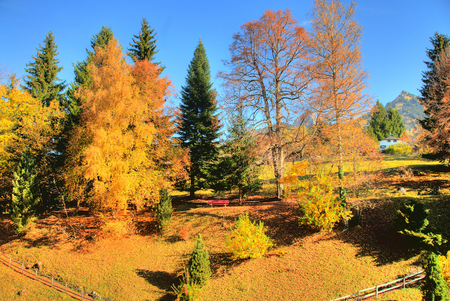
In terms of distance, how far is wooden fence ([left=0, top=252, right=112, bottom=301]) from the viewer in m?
11.3

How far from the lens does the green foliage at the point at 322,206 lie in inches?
478

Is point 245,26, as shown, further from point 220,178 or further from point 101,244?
point 101,244

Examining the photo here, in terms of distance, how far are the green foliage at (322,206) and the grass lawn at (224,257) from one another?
0.90 m

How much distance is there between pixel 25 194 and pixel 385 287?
22.7 metres

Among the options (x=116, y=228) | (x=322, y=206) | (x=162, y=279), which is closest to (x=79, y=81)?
(x=116, y=228)

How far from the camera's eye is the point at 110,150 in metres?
14.1

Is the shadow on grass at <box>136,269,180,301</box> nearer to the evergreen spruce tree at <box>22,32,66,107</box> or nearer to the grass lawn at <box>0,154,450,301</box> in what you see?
the grass lawn at <box>0,154,450,301</box>

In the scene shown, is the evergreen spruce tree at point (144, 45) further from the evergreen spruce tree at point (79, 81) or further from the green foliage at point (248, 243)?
the green foliage at point (248, 243)

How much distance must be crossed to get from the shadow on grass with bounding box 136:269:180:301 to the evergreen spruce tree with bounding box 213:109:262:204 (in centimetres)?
796

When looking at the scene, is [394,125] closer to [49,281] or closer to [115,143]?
Result: [115,143]

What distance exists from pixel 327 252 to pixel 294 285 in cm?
273

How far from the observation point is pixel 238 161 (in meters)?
17.9

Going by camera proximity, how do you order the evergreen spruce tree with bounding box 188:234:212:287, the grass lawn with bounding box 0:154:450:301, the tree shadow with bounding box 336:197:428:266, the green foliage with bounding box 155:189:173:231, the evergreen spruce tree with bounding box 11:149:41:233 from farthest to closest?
the evergreen spruce tree with bounding box 11:149:41:233
the green foliage with bounding box 155:189:173:231
the tree shadow with bounding box 336:197:428:266
the evergreen spruce tree with bounding box 188:234:212:287
the grass lawn with bounding box 0:154:450:301

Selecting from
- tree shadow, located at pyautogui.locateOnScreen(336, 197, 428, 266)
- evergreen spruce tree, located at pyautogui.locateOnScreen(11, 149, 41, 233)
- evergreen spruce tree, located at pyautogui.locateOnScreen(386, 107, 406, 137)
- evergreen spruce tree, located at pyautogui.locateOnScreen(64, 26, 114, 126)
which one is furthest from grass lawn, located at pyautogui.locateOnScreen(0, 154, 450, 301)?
evergreen spruce tree, located at pyautogui.locateOnScreen(386, 107, 406, 137)
